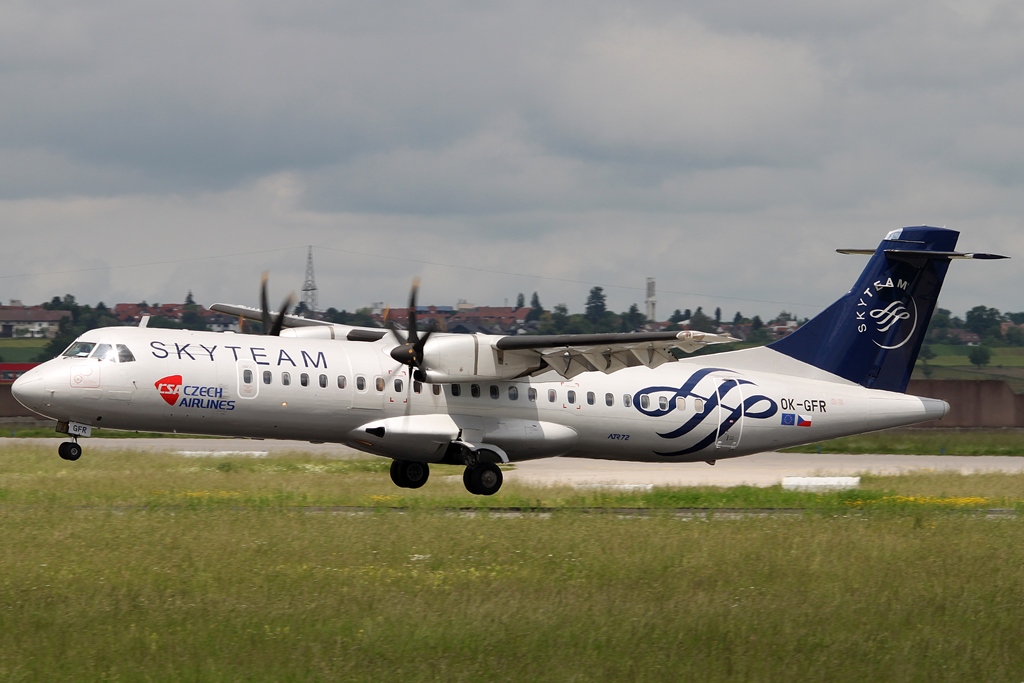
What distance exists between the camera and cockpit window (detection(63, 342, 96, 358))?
2241cm

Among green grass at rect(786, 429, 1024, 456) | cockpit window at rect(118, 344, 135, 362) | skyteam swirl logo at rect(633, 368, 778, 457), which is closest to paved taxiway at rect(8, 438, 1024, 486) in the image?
green grass at rect(786, 429, 1024, 456)

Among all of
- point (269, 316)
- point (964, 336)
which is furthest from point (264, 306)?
point (964, 336)

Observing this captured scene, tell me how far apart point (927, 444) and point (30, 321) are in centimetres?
11058

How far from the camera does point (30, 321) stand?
130125mm

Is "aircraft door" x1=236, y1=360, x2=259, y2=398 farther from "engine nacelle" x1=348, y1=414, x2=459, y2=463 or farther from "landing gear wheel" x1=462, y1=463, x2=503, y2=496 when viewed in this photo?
"landing gear wheel" x1=462, y1=463, x2=503, y2=496

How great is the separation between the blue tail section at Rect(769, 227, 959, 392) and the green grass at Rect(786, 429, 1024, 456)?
52.8 ft

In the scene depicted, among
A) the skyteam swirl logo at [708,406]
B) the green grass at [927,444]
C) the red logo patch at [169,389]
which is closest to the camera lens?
the red logo patch at [169,389]

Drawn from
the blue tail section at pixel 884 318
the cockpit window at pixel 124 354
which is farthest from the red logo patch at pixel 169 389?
the blue tail section at pixel 884 318

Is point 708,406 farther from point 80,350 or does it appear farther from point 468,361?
point 80,350

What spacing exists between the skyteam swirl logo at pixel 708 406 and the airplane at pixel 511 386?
31mm

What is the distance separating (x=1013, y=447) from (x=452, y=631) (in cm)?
3870

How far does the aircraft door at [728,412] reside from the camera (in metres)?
26.0

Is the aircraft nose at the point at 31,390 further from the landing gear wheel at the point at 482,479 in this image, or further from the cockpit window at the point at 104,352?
the landing gear wheel at the point at 482,479

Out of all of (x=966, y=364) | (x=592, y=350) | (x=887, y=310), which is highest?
(x=966, y=364)
